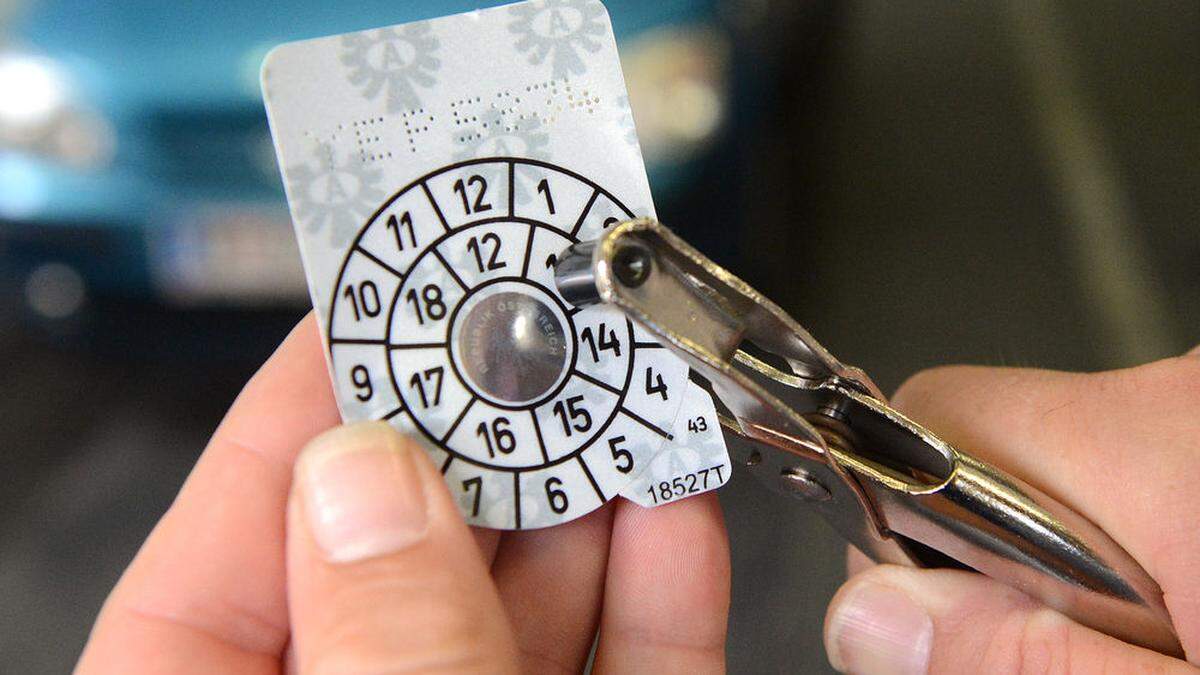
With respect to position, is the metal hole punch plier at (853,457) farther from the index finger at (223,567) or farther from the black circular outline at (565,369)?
the index finger at (223,567)

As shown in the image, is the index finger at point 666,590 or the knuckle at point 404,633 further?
the index finger at point 666,590

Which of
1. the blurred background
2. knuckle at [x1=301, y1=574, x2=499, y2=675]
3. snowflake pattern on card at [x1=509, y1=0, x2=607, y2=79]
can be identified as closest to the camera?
knuckle at [x1=301, y1=574, x2=499, y2=675]

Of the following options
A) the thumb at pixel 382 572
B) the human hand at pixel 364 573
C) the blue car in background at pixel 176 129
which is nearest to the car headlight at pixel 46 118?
the blue car in background at pixel 176 129

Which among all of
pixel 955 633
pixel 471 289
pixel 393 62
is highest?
pixel 393 62

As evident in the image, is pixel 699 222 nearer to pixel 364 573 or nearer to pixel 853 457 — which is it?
pixel 853 457

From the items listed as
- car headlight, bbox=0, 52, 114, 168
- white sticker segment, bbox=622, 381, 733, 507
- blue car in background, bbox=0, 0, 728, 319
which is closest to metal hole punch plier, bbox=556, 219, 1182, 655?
white sticker segment, bbox=622, 381, 733, 507

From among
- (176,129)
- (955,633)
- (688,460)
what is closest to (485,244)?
(688,460)

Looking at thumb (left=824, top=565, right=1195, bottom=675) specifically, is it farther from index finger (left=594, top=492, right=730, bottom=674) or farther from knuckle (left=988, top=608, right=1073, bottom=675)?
index finger (left=594, top=492, right=730, bottom=674)
